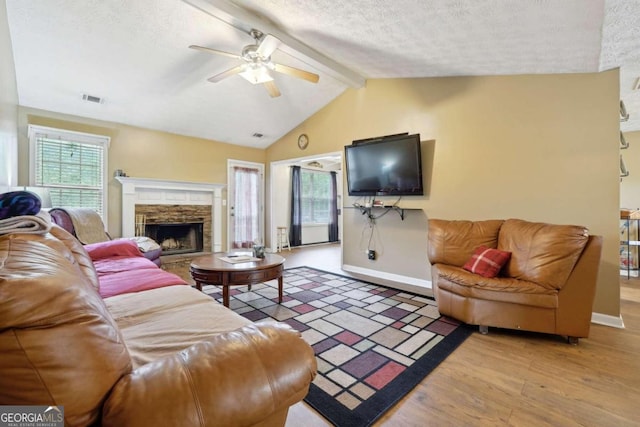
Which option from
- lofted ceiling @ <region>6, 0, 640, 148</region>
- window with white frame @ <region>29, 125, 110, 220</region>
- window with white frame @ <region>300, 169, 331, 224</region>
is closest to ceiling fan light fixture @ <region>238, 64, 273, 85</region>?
lofted ceiling @ <region>6, 0, 640, 148</region>

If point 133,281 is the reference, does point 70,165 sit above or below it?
above

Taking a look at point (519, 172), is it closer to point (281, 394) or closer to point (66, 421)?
point (281, 394)

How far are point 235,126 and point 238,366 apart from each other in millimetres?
5082

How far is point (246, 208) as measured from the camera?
6301mm

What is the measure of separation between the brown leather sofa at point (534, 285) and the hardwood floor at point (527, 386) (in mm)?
181

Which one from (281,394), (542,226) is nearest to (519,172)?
(542,226)

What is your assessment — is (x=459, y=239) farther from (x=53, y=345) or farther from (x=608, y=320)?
(x=53, y=345)

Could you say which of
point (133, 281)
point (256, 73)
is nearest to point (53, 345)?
point (133, 281)

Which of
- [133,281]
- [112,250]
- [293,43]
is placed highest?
[293,43]

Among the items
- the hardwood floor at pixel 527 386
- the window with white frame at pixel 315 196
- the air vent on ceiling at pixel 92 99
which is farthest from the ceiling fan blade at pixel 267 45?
the window with white frame at pixel 315 196

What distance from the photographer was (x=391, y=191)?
3.91 metres

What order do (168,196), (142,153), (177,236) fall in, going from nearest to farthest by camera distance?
(142,153)
(168,196)
(177,236)

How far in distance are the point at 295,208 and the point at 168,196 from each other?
2973 millimetres

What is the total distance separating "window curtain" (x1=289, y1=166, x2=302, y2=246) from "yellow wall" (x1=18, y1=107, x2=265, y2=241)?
67.2 inches
